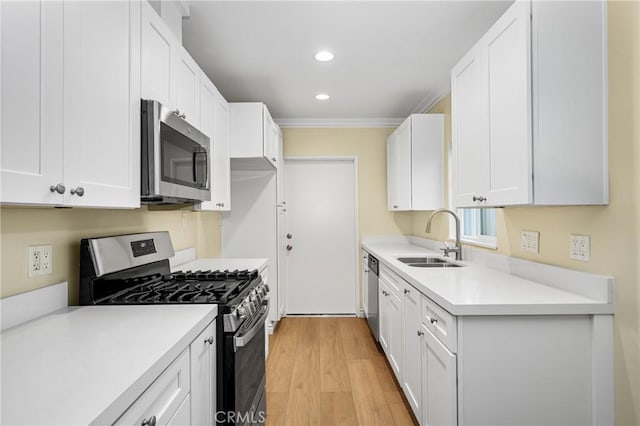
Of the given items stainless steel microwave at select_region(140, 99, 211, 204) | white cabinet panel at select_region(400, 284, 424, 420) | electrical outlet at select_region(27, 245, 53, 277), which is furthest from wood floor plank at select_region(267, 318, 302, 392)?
electrical outlet at select_region(27, 245, 53, 277)

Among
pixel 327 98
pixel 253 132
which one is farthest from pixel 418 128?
pixel 253 132

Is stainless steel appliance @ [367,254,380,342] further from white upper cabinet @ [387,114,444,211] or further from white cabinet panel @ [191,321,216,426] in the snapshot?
white cabinet panel @ [191,321,216,426]

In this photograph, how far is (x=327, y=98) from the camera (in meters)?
3.68

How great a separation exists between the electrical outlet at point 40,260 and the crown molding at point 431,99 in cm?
323

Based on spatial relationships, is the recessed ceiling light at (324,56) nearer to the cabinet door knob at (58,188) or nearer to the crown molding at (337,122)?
the crown molding at (337,122)

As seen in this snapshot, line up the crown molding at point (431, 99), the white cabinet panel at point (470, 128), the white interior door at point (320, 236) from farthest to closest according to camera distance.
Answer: the white interior door at point (320, 236), the crown molding at point (431, 99), the white cabinet panel at point (470, 128)

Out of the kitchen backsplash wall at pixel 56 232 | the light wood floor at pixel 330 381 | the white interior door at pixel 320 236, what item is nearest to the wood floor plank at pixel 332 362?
the light wood floor at pixel 330 381

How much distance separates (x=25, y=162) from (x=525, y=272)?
2295mm

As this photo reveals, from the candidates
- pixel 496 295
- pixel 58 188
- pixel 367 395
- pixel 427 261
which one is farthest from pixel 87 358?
pixel 427 261

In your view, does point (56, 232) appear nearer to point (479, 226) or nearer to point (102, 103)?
point (102, 103)

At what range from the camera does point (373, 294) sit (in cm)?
366

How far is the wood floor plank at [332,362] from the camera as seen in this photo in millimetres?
2703

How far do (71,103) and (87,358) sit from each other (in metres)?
0.75

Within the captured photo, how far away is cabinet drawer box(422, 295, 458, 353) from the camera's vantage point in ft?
4.97
